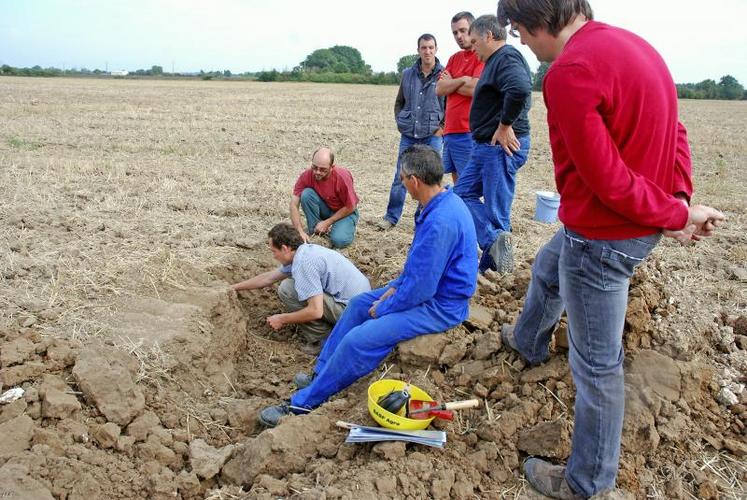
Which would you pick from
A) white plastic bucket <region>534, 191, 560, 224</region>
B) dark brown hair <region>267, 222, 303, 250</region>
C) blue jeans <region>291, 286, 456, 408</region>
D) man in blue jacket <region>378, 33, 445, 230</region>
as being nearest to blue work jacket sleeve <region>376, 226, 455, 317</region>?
blue jeans <region>291, 286, 456, 408</region>

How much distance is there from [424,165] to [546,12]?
1.38 meters

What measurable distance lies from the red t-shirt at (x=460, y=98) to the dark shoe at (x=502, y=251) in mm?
1412

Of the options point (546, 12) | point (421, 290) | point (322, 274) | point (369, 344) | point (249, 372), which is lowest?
point (249, 372)

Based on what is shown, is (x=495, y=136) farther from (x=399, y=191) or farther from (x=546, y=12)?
(x=546, y=12)

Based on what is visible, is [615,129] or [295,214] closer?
[615,129]

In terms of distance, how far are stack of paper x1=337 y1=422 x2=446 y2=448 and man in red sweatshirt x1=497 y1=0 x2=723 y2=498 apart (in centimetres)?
61

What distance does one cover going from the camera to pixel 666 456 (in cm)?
307

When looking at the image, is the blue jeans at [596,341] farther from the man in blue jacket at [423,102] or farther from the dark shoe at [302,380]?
the man in blue jacket at [423,102]

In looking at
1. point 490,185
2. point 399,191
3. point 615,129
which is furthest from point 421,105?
point 615,129

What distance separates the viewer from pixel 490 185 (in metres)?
4.96

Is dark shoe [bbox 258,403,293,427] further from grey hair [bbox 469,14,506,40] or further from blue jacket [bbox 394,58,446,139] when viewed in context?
blue jacket [bbox 394,58,446,139]

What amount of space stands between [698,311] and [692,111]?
93.0 feet

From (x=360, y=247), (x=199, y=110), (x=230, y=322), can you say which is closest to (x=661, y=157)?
(x=230, y=322)

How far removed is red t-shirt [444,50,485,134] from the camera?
591 centimetres
